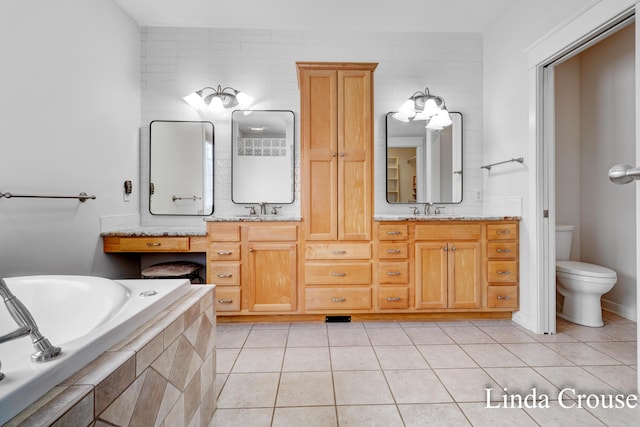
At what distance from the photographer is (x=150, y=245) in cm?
251

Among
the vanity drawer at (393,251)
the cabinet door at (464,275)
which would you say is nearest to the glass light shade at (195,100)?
the vanity drawer at (393,251)

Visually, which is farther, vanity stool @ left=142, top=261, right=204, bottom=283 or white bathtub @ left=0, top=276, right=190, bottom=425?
vanity stool @ left=142, top=261, right=204, bottom=283

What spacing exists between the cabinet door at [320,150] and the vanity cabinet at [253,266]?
226 millimetres

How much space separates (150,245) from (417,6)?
3034 mm

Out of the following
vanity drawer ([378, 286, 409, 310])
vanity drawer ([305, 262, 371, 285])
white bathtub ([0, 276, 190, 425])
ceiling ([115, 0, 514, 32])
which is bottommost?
vanity drawer ([378, 286, 409, 310])

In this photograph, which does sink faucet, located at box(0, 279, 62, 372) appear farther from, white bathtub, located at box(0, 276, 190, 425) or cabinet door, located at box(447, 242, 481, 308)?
cabinet door, located at box(447, 242, 481, 308)

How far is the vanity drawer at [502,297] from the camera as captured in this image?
253cm

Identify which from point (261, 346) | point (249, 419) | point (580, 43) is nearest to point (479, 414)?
point (249, 419)

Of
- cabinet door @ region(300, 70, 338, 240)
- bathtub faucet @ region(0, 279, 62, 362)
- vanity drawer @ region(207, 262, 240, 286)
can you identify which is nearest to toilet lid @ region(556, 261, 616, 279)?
cabinet door @ region(300, 70, 338, 240)

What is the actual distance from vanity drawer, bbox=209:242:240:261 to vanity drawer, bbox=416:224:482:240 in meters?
1.47

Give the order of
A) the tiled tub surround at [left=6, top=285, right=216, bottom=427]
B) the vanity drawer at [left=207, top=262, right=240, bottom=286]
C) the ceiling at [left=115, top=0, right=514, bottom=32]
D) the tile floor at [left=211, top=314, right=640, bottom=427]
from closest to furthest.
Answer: the tiled tub surround at [left=6, top=285, right=216, bottom=427], the tile floor at [left=211, top=314, right=640, bottom=427], the vanity drawer at [left=207, top=262, right=240, bottom=286], the ceiling at [left=115, top=0, right=514, bottom=32]

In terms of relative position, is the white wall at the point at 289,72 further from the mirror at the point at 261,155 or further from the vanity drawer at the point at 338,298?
the vanity drawer at the point at 338,298

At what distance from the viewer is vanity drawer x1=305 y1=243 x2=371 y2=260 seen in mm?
2496

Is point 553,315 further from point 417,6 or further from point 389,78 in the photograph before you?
point 417,6
